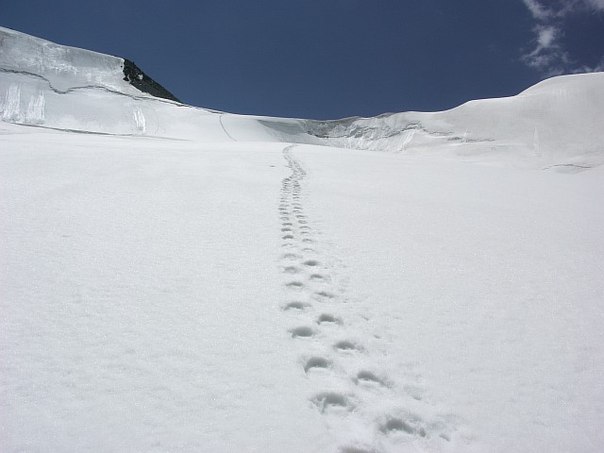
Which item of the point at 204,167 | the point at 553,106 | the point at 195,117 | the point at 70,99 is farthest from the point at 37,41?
the point at 553,106

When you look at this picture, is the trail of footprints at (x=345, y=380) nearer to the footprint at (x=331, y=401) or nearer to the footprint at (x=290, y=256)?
the footprint at (x=331, y=401)

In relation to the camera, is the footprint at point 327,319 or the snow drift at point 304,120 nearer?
the footprint at point 327,319

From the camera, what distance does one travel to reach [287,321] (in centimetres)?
190

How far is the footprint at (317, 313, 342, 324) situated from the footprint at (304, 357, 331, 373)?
309 mm

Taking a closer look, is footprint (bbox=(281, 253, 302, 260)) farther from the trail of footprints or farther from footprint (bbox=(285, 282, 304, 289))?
footprint (bbox=(285, 282, 304, 289))

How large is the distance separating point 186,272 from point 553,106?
28.7 m

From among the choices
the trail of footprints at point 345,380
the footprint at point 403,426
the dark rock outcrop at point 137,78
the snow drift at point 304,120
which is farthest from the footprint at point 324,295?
the dark rock outcrop at point 137,78

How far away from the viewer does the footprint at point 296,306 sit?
6.70 ft

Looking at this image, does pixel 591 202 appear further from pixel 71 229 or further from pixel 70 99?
pixel 70 99

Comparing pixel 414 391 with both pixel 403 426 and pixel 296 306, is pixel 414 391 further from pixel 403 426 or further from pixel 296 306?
pixel 296 306

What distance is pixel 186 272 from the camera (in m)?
2.31

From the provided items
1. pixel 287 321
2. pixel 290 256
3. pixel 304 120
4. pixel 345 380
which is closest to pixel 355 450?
pixel 345 380

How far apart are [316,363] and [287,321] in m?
0.32

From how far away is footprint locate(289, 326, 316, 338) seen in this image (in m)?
1.81
